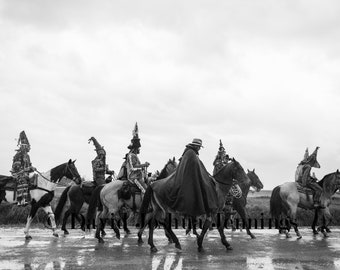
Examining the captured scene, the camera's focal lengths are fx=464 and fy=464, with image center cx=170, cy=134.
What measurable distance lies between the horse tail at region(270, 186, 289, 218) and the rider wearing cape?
23.5 feet

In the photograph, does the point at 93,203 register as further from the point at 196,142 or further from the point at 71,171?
the point at 196,142

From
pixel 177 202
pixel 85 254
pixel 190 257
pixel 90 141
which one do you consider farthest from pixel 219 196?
pixel 90 141

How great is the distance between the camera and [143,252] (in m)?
12.3

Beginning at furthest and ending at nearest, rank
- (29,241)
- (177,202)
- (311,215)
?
1. (311,215)
2. (29,241)
3. (177,202)

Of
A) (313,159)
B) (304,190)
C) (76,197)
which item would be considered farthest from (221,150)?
(76,197)

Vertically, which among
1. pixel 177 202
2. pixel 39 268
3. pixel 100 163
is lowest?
pixel 39 268

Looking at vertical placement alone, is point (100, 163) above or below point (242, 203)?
above

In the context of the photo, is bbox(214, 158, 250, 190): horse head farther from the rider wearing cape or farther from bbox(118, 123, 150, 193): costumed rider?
bbox(118, 123, 150, 193): costumed rider

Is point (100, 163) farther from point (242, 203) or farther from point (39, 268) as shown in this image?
point (39, 268)

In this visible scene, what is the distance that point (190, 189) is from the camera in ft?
40.1

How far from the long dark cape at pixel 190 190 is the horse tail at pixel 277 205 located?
23.7ft

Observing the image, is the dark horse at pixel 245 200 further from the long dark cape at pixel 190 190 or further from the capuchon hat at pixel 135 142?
the long dark cape at pixel 190 190

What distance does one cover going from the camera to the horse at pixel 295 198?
18.9 m

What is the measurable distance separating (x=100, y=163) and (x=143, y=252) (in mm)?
7690
